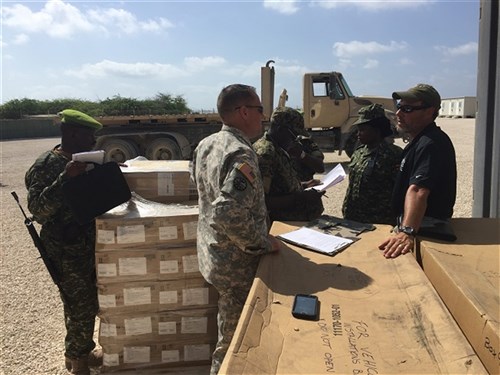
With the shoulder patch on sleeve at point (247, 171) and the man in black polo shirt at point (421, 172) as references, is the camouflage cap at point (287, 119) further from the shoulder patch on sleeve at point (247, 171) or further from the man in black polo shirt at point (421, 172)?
the shoulder patch on sleeve at point (247, 171)

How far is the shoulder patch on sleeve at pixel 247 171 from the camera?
186 centimetres

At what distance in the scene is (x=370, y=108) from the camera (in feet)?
9.77

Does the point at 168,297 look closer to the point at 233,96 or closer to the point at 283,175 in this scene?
the point at 283,175

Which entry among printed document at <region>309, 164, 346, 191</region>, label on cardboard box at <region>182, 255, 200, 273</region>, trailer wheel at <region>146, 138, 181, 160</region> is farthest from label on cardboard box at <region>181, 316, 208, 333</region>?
trailer wheel at <region>146, 138, 181, 160</region>

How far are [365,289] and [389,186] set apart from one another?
1.38 metres

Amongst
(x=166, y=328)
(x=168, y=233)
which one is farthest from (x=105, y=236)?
(x=166, y=328)

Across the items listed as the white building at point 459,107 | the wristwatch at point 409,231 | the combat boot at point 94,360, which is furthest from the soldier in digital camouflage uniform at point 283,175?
the white building at point 459,107

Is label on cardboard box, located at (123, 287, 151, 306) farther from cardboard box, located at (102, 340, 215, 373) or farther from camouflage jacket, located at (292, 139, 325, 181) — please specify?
camouflage jacket, located at (292, 139, 325, 181)

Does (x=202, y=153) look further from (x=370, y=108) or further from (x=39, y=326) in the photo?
(x=39, y=326)

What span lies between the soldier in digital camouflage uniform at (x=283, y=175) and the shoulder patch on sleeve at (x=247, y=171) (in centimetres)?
86

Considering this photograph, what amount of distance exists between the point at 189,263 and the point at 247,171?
1.04 meters

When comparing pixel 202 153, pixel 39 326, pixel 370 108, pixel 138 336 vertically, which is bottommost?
pixel 39 326

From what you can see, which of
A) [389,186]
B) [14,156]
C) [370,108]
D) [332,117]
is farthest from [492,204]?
[14,156]

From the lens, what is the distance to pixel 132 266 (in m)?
2.57
